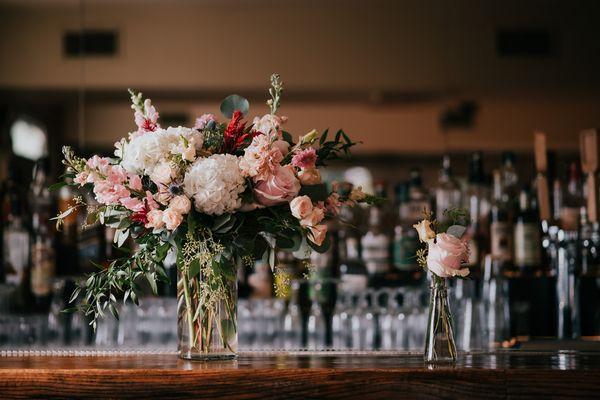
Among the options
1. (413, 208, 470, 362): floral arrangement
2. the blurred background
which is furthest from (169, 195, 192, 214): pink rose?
the blurred background

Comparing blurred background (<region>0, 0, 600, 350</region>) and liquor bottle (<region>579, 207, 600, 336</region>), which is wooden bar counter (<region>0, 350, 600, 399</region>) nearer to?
liquor bottle (<region>579, 207, 600, 336</region>)

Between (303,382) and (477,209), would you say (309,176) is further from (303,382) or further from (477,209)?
(477,209)

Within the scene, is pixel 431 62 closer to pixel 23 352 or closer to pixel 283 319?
pixel 283 319

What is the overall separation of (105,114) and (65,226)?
1174mm

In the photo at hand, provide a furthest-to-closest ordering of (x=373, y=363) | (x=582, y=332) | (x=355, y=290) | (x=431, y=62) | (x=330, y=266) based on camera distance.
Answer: (x=431, y=62)
(x=330, y=266)
(x=355, y=290)
(x=582, y=332)
(x=373, y=363)

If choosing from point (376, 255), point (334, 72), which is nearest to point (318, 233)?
point (376, 255)

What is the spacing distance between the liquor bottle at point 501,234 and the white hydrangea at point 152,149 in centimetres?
115

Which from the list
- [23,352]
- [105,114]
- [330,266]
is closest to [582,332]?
[330,266]

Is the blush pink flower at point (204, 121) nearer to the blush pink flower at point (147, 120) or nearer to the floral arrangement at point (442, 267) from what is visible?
the blush pink flower at point (147, 120)

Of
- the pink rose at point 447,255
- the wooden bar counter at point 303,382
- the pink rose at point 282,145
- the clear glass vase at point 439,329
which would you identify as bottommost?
the wooden bar counter at point 303,382

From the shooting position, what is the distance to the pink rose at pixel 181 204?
129cm

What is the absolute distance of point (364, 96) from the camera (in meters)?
3.86

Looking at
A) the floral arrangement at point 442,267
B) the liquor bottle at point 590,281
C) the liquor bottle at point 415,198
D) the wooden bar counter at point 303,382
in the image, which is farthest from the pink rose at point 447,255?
the liquor bottle at point 415,198

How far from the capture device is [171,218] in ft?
4.19
